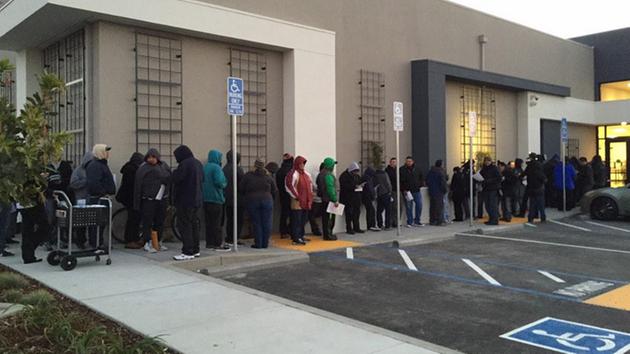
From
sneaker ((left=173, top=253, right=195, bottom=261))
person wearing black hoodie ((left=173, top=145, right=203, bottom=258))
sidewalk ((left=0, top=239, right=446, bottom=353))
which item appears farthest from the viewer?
person wearing black hoodie ((left=173, top=145, right=203, bottom=258))

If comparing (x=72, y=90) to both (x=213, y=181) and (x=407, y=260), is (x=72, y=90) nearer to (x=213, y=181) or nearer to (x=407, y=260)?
(x=213, y=181)

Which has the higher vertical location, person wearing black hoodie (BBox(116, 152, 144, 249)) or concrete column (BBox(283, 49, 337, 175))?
concrete column (BBox(283, 49, 337, 175))

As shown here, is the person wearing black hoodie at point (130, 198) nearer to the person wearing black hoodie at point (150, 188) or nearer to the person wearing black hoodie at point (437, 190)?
the person wearing black hoodie at point (150, 188)

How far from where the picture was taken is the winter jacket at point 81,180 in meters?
9.75

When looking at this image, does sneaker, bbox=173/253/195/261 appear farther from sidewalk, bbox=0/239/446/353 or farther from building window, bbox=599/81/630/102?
building window, bbox=599/81/630/102

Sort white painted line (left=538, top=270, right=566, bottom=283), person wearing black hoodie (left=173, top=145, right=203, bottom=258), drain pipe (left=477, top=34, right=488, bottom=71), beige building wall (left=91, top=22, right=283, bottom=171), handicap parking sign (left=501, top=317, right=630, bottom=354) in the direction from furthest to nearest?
drain pipe (left=477, top=34, right=488, bottom=71) < beige building wall (left=91, top=22, right=283, bottom=171) < person wearing black hoodie (left=173, top=145, right=203, bottom=258) < white painted line (left=538, top=270, right=566, bottom=283) < handicap parking sign (left=501, top=317, right=630, bottom=354)

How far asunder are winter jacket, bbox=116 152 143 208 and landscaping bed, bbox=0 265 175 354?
3.91 m

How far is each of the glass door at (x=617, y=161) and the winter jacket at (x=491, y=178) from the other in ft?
38.3

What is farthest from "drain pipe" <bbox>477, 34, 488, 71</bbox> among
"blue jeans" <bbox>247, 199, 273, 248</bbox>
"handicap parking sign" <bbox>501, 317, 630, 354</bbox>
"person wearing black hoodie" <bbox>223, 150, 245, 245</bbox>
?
"handicap parking sign" <bbox>501, 317, 630, 354</bbox>

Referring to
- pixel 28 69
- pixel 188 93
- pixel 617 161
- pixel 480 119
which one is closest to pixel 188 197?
pixel 188 93

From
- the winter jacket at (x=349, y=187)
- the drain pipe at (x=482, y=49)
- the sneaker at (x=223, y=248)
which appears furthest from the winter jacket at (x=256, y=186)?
the drain pipe at (x=482, y=49)

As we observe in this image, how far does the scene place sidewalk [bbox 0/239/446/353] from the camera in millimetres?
5074

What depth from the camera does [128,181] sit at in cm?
1026

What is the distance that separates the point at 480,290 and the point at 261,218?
14.6 feet
